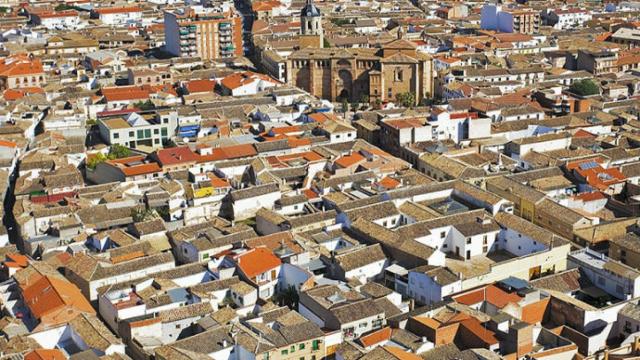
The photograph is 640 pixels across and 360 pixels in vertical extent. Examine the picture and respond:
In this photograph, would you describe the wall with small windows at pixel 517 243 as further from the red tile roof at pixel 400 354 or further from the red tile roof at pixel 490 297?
the red tile roof at pixel 400 354

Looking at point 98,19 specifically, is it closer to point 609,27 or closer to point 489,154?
point 609,27

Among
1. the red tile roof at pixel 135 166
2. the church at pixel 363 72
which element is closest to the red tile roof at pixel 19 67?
the church at pixel 363 72

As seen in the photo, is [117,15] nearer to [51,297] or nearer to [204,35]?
[204,35]

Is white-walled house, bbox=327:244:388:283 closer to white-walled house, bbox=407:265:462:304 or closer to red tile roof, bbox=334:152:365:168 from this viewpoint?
white-walled house, bbox=407:265:462:304

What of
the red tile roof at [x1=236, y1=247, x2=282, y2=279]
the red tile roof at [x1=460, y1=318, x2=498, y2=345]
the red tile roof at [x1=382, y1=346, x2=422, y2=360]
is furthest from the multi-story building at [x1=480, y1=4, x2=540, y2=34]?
the red tile roof at [x1=382, y1=346, x2=422, y2=360]

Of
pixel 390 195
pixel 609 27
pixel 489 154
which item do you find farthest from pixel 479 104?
pixel 609 27
